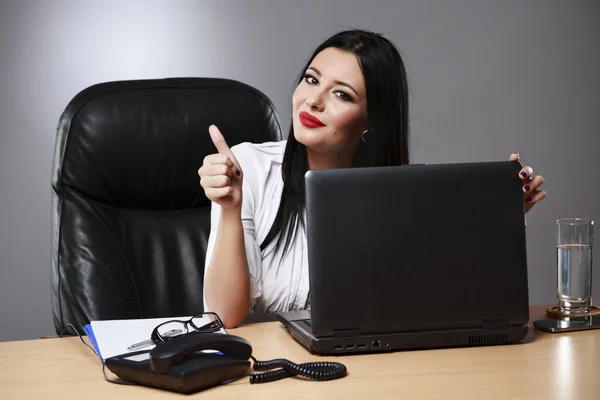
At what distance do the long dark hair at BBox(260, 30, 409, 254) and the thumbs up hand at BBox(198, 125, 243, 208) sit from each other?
1.17ft

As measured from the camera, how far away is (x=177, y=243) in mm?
1951

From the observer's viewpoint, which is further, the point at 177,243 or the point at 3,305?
the point at 3,305

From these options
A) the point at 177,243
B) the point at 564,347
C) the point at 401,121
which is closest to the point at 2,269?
the point at 177,243

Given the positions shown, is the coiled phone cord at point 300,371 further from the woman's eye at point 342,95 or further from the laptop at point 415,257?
the woman's eye at point 342,95

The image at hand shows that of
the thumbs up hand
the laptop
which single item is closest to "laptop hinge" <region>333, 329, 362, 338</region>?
the laptop

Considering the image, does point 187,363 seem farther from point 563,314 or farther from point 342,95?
point 342,95

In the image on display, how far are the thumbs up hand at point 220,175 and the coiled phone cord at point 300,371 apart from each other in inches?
15.1

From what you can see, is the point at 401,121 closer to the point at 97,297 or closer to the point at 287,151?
the point at 287,151


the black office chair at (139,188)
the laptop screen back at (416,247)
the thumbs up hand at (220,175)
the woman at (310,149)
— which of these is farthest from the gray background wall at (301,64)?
the laptop screen back at (416,247)

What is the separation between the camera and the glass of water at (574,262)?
4.31 feet

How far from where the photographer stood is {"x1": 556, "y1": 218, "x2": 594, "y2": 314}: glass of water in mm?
1313

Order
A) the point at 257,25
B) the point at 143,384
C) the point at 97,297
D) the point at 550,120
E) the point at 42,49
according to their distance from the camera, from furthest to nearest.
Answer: the point at 550,120 < the point at 257,25 < the point at 42,49 < the point at 97,297 < the point at 143,384

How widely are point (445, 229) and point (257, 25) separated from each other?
6.39ft

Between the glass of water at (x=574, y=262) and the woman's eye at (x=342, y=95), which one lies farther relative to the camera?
the woman's eye at (x=342, y=95)
